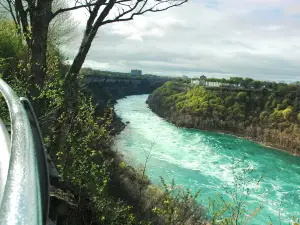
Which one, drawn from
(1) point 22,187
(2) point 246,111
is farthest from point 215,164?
(1) point 22,187

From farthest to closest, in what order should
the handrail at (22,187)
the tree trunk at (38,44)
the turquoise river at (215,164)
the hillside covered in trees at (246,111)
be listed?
the hillside covered in trees at (246,111) → the turquoise river at (215,164) → the tree trunk at (38,44) → the handrail at (22,187)

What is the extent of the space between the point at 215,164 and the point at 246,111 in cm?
3963

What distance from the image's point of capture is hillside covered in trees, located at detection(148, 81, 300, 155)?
215 ft

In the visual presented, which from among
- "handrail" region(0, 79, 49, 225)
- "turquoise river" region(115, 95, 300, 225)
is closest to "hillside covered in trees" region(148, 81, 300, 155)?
"turquoise river" region(115, 95, 300, 225)

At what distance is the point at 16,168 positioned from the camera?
2.39 feet

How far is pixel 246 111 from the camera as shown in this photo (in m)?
77.4

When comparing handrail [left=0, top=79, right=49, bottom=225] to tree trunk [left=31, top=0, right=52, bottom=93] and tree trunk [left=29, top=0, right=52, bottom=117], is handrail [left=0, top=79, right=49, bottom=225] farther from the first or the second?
tree trunk [left=31, top=0, right=52, bottom=93]

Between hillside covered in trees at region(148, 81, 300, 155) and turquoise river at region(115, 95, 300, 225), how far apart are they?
20.4 feet

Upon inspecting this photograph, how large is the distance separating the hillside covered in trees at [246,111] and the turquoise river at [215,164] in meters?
6.23

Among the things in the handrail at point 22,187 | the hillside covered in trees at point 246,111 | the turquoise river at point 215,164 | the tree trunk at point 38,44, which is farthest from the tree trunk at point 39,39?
the hillside covered in trees at point 246,111

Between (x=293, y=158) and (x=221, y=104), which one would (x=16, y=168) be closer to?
(x=293, y=158)

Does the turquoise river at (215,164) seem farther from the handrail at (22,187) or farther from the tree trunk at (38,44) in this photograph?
the handrail at (22,187)

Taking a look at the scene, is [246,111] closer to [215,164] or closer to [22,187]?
[215,164]

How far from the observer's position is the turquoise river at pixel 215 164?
28.9 metres
